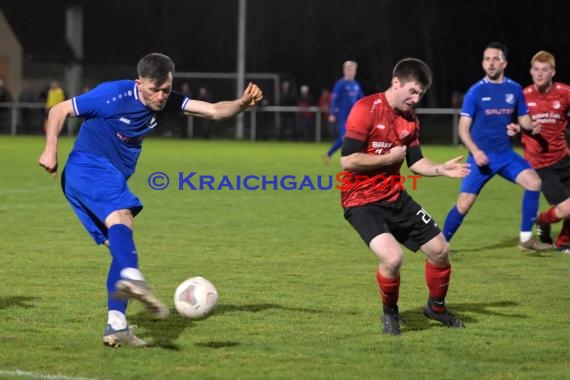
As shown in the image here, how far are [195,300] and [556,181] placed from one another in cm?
594

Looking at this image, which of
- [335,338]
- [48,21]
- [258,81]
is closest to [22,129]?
[258,81]

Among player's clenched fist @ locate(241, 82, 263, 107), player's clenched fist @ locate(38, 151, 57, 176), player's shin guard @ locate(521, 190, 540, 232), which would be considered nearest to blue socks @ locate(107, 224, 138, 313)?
player's clenched fist @ locate(38, 151, 57, 176)

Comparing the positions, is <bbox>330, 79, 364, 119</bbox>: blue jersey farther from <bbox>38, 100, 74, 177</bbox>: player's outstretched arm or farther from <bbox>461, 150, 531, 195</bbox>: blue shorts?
<bbox>38, 100, 74, 177</bbox>: player's outstretched arm

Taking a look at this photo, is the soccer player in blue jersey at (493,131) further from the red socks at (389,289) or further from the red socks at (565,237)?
the red socks at (389,289)

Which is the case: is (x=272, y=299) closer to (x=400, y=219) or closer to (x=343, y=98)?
(x=400, y=219)

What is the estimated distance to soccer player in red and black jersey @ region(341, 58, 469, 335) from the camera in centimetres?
665

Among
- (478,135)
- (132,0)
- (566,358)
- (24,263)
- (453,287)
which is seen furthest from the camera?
(132,0)

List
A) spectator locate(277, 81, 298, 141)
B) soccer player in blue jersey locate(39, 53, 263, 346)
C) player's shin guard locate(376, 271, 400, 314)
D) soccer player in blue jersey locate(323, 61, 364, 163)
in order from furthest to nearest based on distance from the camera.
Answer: spectator locate(277, 81, 298, 141), soccer player in blue jersey locate(323, 61, 364, 163), player's shin guard locate(376, 271, 400, 314), soccer player in blue jersey locate(39, 53, 263, 346)

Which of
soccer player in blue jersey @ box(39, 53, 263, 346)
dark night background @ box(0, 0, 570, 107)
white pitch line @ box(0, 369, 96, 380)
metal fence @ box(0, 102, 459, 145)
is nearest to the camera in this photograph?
white pitch line @ box(0, 369, 96, 380)

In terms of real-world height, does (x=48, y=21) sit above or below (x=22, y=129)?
above

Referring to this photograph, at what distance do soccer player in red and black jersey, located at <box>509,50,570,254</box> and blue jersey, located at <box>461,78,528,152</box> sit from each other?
468mm

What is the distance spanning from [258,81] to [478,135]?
3162 centimetres

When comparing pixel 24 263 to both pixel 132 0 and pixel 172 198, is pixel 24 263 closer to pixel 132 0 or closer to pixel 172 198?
pixel 172 198

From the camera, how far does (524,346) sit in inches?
258
